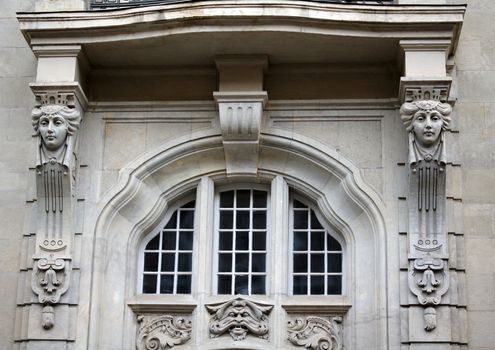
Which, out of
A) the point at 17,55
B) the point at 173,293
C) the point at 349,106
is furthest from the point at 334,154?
the point at 17,55

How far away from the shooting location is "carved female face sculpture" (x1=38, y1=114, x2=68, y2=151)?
1413cm

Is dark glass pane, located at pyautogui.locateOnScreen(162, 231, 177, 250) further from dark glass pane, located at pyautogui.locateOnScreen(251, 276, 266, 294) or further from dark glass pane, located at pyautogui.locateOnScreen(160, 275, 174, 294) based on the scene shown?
dark glass pane, located at pyautogui.locateOnScreen(251, 276, 266, 294)

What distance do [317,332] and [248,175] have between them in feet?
6.90

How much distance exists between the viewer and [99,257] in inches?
567

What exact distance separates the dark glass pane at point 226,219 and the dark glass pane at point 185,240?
0.40 metres

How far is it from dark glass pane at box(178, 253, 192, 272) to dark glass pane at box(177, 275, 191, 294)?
0.32 feet

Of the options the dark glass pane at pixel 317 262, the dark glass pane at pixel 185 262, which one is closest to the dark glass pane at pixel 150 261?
the dark glass pane at pixel 185 262

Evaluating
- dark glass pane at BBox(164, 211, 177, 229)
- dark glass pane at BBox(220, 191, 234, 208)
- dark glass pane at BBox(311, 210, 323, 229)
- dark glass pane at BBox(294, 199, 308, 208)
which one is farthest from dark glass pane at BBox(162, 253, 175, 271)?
dark glass pane at BBox(311, 210, 323, 229)

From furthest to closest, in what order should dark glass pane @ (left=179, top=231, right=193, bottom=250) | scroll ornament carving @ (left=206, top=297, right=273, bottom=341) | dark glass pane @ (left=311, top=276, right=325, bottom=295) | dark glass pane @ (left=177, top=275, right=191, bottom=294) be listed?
dark glass pane @ (left=179, top=231, right=193, bottom=250)
dark glass pane @ (left=177, top=275, right=191, bottom=294)
dark glass pane @ (left=311, top=276, right=325, bottom=295)
scroll ornament carving @ (left=206, top=297, right=273, bottom=341)

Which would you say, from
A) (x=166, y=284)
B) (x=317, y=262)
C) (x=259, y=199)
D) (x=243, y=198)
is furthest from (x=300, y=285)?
(x=166, y=284)

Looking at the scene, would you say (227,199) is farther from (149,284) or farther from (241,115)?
(149,284)

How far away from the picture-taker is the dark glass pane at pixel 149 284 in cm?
1472

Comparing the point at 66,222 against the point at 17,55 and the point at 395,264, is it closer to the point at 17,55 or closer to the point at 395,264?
the point at 17,55

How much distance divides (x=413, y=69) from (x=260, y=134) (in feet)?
6.43
